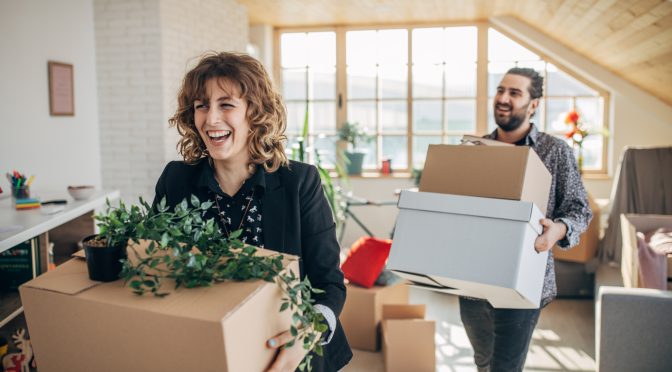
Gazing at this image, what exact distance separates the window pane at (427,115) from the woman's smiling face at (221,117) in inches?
194

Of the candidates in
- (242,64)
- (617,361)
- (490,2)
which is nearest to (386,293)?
(617,361)

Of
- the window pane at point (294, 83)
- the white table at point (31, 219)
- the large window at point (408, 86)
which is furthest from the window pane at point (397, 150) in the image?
the white table at point (31, 219)

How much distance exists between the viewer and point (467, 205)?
1.53 metres

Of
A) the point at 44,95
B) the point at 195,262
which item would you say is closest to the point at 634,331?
the point at 195,262

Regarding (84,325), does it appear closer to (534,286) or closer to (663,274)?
(534,286)

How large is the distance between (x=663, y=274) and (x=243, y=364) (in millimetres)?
2309

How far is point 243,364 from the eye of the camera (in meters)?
0.84

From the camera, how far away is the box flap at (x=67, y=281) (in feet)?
2.89

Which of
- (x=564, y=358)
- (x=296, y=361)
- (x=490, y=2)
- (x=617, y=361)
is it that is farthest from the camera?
(x=490, y=2)

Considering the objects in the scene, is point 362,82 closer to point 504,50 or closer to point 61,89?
point 504,50

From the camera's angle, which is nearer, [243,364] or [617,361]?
[243,364]

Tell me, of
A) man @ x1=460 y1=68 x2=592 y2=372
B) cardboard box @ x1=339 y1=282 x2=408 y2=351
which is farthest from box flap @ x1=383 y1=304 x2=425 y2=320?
man @ x1=460 y1=68 x2=592 y2=372

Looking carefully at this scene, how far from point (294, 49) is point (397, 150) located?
160 cm

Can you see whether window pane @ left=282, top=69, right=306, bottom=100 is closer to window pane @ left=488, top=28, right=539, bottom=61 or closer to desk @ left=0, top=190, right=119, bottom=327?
window pane @ left=488, top=28, right=539, bottom=61
